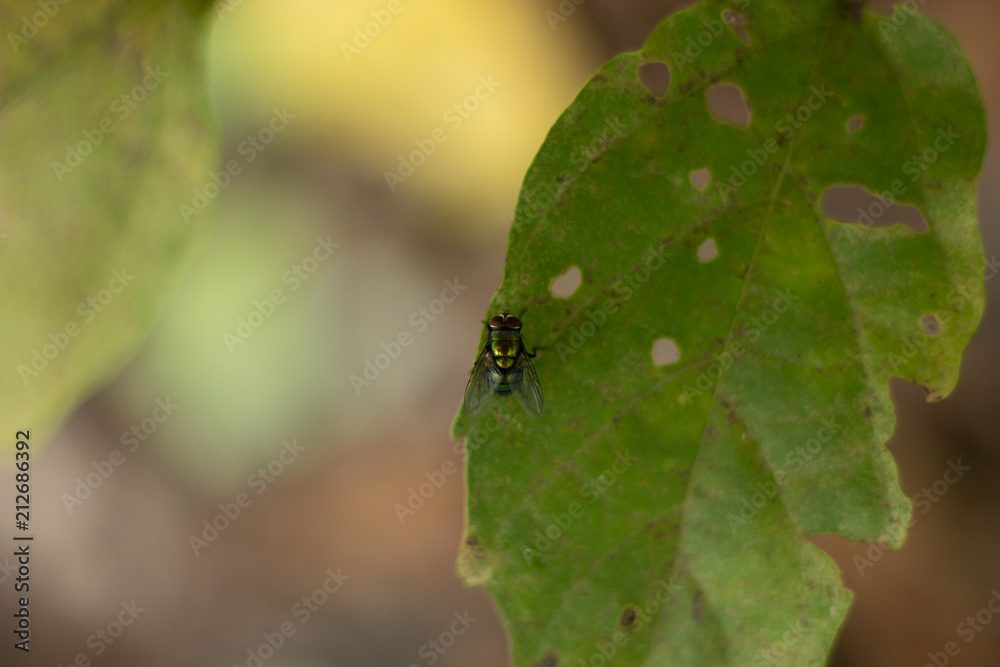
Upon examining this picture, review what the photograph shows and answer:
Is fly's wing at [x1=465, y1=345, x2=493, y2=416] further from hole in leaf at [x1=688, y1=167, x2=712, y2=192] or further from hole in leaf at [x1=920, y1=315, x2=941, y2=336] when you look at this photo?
hole in leaf at [x1=920, y1=315, x2=941, y2=336]

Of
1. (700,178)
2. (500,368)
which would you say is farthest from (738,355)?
(500,368)

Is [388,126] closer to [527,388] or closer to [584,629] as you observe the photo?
[527,388]

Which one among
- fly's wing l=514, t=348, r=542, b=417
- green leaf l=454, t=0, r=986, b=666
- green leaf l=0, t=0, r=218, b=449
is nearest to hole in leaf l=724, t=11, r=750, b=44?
green leaf l=454, t=0, r=986, b=666

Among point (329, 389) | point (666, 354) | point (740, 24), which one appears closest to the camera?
point (740, 24)

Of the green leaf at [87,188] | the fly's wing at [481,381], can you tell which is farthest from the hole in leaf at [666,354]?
the green leaf at [87,188]

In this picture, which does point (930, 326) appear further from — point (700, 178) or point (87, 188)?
point (87, 188)

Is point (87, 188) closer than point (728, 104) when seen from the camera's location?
Yes
